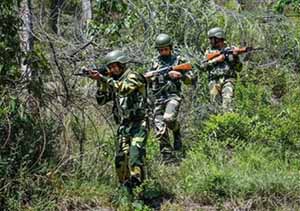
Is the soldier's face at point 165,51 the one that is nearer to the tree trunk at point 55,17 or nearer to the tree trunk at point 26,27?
the tree trunk at point 26,27

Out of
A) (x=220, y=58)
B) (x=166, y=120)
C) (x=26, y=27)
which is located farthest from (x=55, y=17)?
(x=166, y=120)

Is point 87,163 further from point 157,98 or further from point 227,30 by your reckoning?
point 227,30

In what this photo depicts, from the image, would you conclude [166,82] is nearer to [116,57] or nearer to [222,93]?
[222,93]

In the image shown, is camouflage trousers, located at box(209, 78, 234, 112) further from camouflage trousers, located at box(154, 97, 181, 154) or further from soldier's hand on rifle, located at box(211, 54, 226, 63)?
camouflage trousers, located at box(154, 97, 181, 154)

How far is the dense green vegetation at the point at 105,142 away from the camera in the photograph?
588 cm

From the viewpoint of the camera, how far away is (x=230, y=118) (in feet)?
25.5

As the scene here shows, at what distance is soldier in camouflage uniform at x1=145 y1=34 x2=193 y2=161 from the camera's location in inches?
290

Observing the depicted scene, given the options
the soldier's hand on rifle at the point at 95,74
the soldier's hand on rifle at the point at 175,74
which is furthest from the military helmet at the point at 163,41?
the soldier's hand on rifle at the point at 95,74

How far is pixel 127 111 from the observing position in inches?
236

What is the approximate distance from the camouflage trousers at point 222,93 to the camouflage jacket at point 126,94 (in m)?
→ 2.68

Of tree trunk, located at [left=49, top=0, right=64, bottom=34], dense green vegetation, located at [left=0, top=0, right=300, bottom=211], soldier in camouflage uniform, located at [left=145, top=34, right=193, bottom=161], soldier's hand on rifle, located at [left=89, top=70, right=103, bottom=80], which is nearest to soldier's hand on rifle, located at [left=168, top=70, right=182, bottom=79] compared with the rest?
soldier in camouflage uniform, located at [left=145, top=34, right=193, bottom=161]

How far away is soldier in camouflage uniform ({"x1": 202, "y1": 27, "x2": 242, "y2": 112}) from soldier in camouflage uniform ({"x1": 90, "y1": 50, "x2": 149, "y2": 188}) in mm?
2685

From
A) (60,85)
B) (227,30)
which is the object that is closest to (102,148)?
(60,85)

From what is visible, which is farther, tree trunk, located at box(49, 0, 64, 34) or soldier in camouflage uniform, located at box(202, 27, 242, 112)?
tree trunk, located at box(49, 0, 64, 34)
